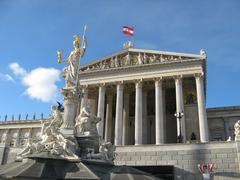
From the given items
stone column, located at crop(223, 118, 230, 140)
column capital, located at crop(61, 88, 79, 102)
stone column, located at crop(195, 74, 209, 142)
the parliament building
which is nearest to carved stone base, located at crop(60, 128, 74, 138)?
column capital, located at crop(61, 88, 79, 102)

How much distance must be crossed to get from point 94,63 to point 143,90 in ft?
33.0

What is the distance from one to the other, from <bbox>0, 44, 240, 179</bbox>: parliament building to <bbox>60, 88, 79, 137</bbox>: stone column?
19116 millimetres

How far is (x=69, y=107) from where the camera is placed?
17938 mm

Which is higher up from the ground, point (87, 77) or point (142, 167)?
point (87, 77)

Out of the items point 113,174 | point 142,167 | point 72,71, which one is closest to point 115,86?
point 142,167

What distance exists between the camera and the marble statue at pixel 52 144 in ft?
47.2

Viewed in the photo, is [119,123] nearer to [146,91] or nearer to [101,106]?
[101,106]

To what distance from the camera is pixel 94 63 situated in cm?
5022

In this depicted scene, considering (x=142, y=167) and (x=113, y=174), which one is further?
(x=142, y=167)

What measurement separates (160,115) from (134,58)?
12071 mm

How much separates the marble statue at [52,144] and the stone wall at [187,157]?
21.1 metres

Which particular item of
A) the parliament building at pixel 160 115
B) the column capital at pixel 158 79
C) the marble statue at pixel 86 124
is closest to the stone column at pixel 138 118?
the parliament building at pixel 160 115

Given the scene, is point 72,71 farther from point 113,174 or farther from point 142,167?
point 142,167

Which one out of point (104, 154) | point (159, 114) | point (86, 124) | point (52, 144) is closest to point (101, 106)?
point (159, 114)
